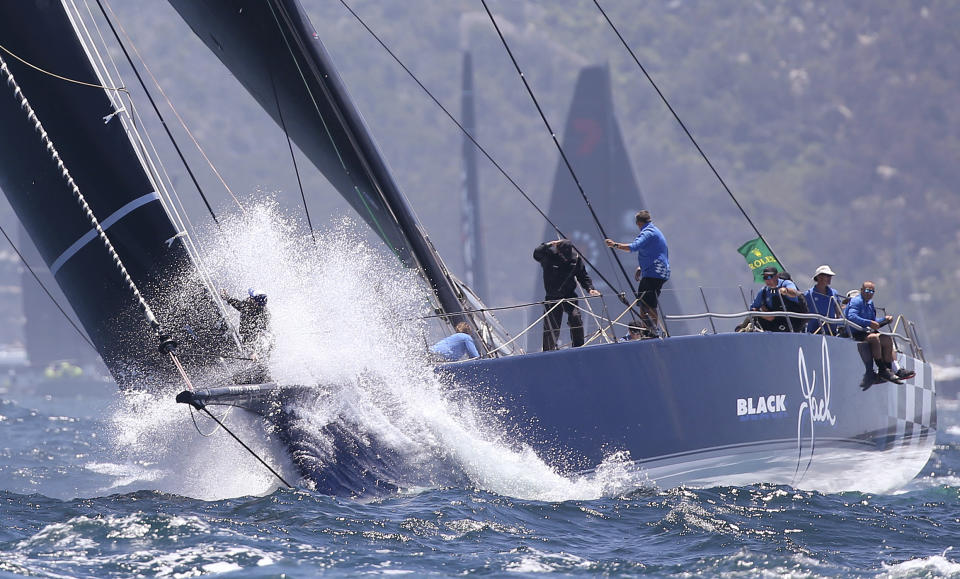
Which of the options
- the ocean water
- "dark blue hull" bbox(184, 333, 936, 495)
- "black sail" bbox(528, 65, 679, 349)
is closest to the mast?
"black sail" bbox(528, 65, 679, 349)

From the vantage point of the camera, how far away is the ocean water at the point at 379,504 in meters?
5.14

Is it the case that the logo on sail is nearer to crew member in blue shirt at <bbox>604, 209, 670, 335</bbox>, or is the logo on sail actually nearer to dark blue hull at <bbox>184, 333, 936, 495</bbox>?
dark blue hull at <bbox>184, 333, 936, 495</bbox>

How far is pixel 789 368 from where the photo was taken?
27.1 ft

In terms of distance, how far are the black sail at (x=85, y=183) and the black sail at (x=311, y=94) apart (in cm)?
132

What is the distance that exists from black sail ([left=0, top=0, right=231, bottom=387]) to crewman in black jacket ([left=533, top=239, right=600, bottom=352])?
212cm

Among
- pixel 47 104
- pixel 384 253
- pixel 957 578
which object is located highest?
pixel 47 104

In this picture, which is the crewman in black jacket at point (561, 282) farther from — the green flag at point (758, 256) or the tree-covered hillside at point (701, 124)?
the tree-covered hillside at point (701, 124)

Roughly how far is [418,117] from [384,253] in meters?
87.5

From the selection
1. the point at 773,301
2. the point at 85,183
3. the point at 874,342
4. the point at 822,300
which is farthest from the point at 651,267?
the point at 85,183

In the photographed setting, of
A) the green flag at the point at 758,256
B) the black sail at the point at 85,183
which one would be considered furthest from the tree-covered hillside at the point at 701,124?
the black sail at the point at 85,183

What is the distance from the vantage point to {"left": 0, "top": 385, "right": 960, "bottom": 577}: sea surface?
504 centimetres

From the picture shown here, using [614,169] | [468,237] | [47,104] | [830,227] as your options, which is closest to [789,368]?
[47,104]

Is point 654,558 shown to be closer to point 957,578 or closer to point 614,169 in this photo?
point 957,578

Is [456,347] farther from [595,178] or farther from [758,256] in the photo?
[595,178]
